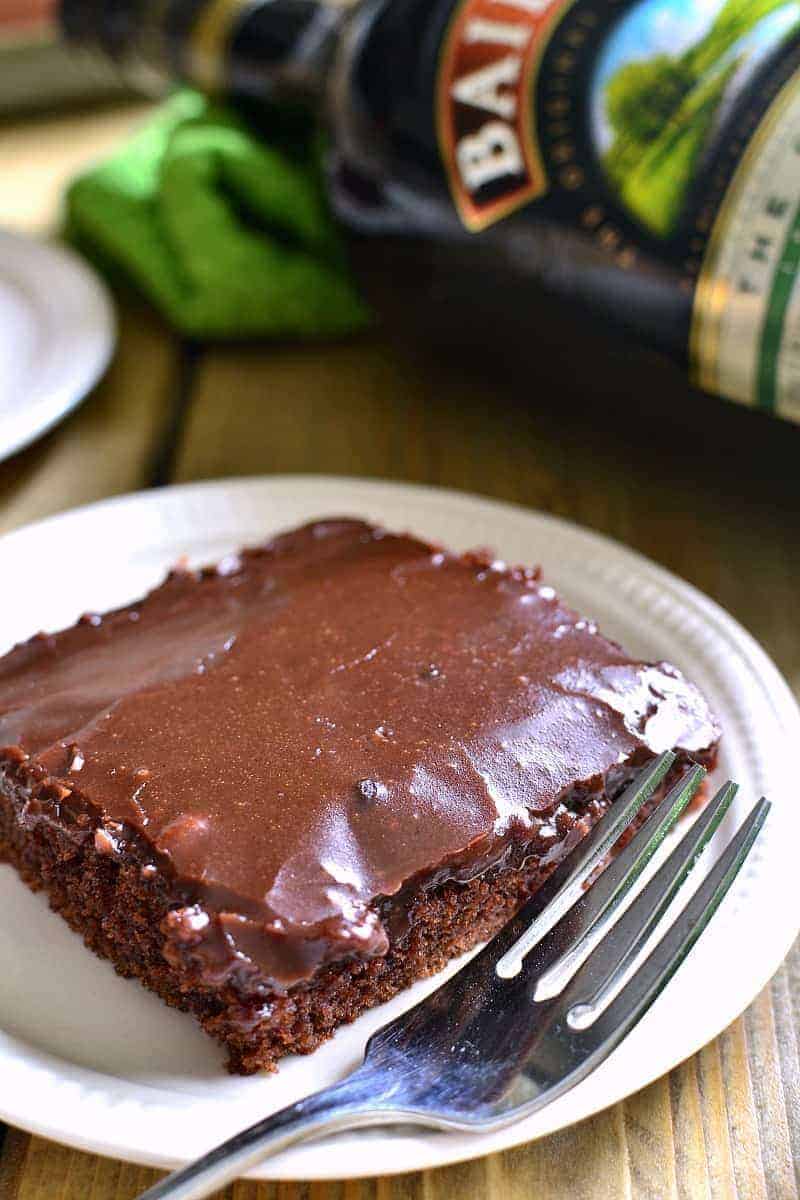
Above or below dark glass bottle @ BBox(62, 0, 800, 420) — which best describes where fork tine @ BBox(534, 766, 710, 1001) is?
below

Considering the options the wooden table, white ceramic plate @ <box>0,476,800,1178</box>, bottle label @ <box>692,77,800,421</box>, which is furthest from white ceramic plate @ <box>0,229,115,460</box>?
bottle label @ <box>692,77,800,421</box>

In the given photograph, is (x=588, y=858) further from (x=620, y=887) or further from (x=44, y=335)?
(x=44, y=335)

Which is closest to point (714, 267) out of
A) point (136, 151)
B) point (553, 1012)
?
point (553, 1012)

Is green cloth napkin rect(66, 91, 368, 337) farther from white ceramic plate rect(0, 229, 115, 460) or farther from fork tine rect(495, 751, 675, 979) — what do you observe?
fork tine rect(495, 751, 675, 979)

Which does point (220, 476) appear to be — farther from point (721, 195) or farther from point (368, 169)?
point (721, 195)

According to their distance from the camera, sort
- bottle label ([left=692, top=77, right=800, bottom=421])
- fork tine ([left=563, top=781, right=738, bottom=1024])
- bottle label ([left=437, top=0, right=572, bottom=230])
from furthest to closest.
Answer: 1. bottle label ([left=437, top=0, right=572, bottom=230])
2. bottle label ([left=692, top=77, right=800, bottom=421])
3. fork tine ([left=563, top=781, right=738, bottom=1024])

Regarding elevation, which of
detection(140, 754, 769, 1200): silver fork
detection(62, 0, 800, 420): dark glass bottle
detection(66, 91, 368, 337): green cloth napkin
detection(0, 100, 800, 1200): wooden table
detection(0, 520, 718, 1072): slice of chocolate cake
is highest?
detection(62, 0, 800, 420): dark glass bottle

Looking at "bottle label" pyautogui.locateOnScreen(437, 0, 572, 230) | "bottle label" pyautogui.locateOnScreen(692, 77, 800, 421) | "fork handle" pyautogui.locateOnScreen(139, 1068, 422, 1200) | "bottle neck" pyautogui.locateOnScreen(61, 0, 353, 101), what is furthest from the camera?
"bottle neck" pyautogui.locateOnScreen(61, 0, 353, 101)

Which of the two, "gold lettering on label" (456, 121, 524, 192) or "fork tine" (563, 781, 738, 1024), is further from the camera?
"gold lettering on label" (456, 121, 524, 192)
